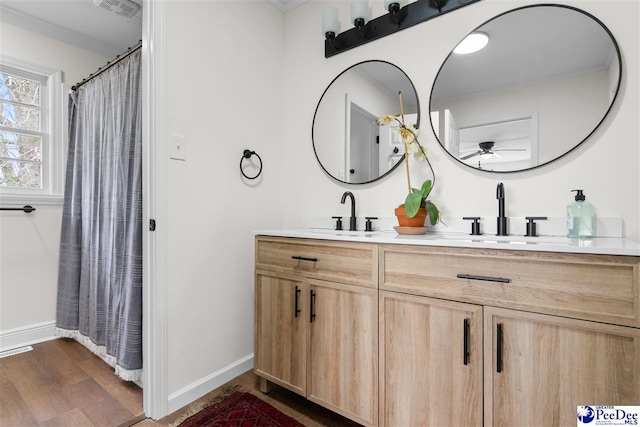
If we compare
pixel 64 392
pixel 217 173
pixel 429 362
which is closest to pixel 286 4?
pixel 217 173

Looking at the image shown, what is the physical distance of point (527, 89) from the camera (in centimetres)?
139

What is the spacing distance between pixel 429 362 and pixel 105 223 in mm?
2056

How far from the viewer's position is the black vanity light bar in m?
1.57

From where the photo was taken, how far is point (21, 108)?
2.46 m

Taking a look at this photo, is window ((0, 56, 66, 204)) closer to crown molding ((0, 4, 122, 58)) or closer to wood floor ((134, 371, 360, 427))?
crown molding ((0, 4, 122, 58))

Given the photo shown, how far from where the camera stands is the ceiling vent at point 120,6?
196 cm

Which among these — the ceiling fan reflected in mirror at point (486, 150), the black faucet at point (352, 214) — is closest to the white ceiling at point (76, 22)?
the black faucet at point (352, 214)

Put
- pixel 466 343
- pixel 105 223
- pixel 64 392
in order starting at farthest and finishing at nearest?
pixel 105 223, pixel 64 392, pixel 466 343

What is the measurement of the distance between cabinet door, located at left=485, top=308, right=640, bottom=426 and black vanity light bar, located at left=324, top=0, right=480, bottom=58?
1.49 meters

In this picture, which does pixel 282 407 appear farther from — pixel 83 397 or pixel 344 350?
pixel 83 397

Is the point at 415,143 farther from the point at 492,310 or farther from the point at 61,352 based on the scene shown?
the point at 61,352

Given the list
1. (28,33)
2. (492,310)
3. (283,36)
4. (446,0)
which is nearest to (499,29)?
(446,0)

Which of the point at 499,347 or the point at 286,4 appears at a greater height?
the point at 286,4

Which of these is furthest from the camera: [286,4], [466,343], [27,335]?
[27,335]
